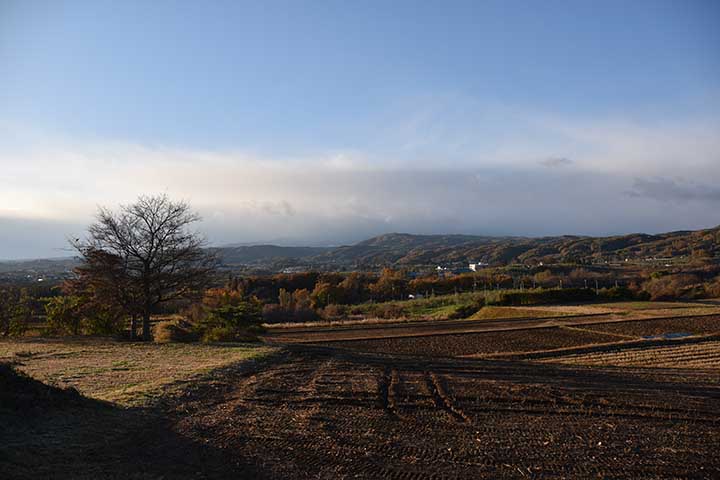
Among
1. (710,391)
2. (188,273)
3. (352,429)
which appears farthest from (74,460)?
(188,273)

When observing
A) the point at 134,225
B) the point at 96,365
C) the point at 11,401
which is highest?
the point at 134,225

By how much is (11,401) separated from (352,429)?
20.5 ft

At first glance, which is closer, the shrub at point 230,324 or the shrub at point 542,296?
the shrub at point 230,324

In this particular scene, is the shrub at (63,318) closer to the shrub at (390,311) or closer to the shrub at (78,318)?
the shrub at (78,318)

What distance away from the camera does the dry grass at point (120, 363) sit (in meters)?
11.7

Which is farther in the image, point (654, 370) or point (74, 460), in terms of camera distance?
point (654, 370)

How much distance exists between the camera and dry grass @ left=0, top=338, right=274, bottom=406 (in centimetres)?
1173

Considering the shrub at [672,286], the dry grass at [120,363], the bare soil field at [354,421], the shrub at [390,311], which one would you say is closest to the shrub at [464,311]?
the shrub at [390,311]

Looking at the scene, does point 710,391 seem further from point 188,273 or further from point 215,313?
point 215,313

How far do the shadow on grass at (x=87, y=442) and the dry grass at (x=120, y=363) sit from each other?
1.20m

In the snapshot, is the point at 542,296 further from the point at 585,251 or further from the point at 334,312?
the point at 585,251

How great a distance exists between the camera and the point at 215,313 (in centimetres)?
2994

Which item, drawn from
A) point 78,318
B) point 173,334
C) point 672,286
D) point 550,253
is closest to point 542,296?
point 672,286

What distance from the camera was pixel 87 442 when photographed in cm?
770
